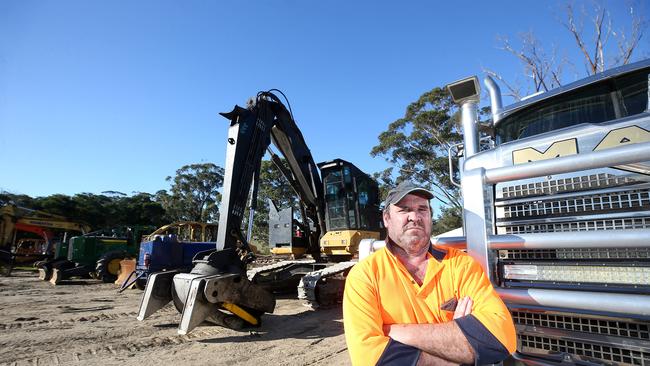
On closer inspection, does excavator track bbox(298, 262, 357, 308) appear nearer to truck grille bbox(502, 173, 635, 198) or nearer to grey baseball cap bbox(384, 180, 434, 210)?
grey baseball cap bbox(384, 180, 434, 210)

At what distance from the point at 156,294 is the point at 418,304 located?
4811 millimetres

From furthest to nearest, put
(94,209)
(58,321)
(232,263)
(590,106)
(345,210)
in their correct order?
(94,209), (345,210), (58,321), (232,263), (590,106)

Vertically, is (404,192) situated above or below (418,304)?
above

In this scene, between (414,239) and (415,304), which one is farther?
(414,239)

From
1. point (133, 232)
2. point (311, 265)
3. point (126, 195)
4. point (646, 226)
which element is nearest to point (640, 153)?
point (646, 226)

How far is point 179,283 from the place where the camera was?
16.8ft

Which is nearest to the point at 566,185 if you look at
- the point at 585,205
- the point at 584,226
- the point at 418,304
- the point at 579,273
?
the point at 585,205

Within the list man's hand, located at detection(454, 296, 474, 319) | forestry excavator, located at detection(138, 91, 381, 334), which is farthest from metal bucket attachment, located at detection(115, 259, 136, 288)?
man's hand, located at detection(454, 296, 474, 319)

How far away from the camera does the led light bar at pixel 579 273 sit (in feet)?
6.10

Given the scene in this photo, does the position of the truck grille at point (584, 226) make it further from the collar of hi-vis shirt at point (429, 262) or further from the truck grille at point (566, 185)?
the collar of hi-vis shirt at point (429, 262)

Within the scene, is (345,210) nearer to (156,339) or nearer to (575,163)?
(156,339)

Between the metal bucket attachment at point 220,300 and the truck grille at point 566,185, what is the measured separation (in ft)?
12.7

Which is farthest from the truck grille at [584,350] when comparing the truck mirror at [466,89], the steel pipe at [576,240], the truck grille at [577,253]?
the truck mirror at [466,89]

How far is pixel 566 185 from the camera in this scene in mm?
2188
